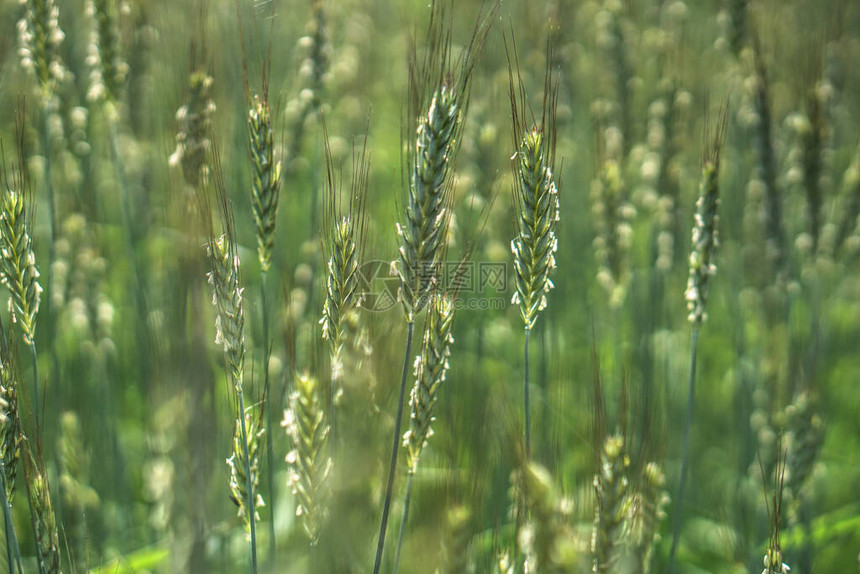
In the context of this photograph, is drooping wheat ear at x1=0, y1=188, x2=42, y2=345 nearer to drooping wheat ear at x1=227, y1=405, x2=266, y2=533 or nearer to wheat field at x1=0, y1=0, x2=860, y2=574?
wheat field at x1=0, y1=0, x2=860, y2=574

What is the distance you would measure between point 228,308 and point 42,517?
A: 1.94 ft

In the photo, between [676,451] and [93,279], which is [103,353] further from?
[676,451]

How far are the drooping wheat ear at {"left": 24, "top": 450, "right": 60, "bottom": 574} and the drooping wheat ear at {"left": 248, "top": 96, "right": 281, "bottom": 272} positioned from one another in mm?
645

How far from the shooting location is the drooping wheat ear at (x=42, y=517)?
151 centimetres

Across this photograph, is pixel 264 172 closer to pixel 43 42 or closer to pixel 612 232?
pixel 43 42

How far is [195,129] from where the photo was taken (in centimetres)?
200

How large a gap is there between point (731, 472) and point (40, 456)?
8.58 ft

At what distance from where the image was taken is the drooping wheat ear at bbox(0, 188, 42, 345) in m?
1.60

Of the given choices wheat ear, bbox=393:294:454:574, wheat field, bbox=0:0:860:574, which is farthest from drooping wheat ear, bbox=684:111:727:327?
wheat ear, bbox=393:294:454:574

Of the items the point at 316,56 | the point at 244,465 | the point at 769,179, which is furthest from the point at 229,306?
the point at 769,179

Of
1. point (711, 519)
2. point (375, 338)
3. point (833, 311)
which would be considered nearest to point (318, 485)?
point (375, 338)

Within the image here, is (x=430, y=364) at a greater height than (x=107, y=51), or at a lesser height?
lesser

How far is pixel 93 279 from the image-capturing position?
2.81 meters

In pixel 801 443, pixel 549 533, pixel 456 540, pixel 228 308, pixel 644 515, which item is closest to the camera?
pixel 549 533
